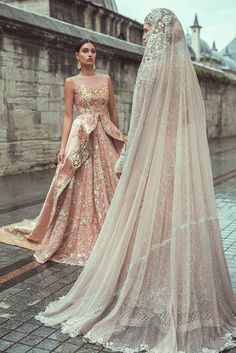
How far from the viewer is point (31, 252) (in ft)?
17.6

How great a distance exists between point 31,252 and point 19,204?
2.59m

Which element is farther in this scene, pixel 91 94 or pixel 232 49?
pixel 232 49

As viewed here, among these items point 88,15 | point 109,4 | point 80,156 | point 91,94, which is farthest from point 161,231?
point 109,4

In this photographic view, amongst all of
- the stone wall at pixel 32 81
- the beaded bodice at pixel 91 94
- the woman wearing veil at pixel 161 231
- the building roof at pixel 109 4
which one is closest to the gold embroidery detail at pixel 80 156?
the beaded bodice at pixel 91 94

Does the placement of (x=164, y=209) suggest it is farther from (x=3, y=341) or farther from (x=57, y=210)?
(x=57, y=210)

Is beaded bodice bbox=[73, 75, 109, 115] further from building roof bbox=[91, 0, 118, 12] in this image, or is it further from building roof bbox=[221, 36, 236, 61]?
building roof bbox=[221, 36, 236, 61]

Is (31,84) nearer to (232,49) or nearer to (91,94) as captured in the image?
(91,94)

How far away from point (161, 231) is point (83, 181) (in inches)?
84.5

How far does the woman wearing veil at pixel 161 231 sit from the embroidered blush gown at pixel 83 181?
5.69 feet

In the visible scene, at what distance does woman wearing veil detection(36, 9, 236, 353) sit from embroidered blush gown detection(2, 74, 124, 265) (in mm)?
1735

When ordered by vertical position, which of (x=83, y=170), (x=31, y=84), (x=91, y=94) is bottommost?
(x=83, y=170)

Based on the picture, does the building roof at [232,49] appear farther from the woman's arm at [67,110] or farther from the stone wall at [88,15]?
the woman's arm at [67,110]

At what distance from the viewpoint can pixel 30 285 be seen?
4.35 meters

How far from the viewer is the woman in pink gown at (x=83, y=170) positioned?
5.27 meters
